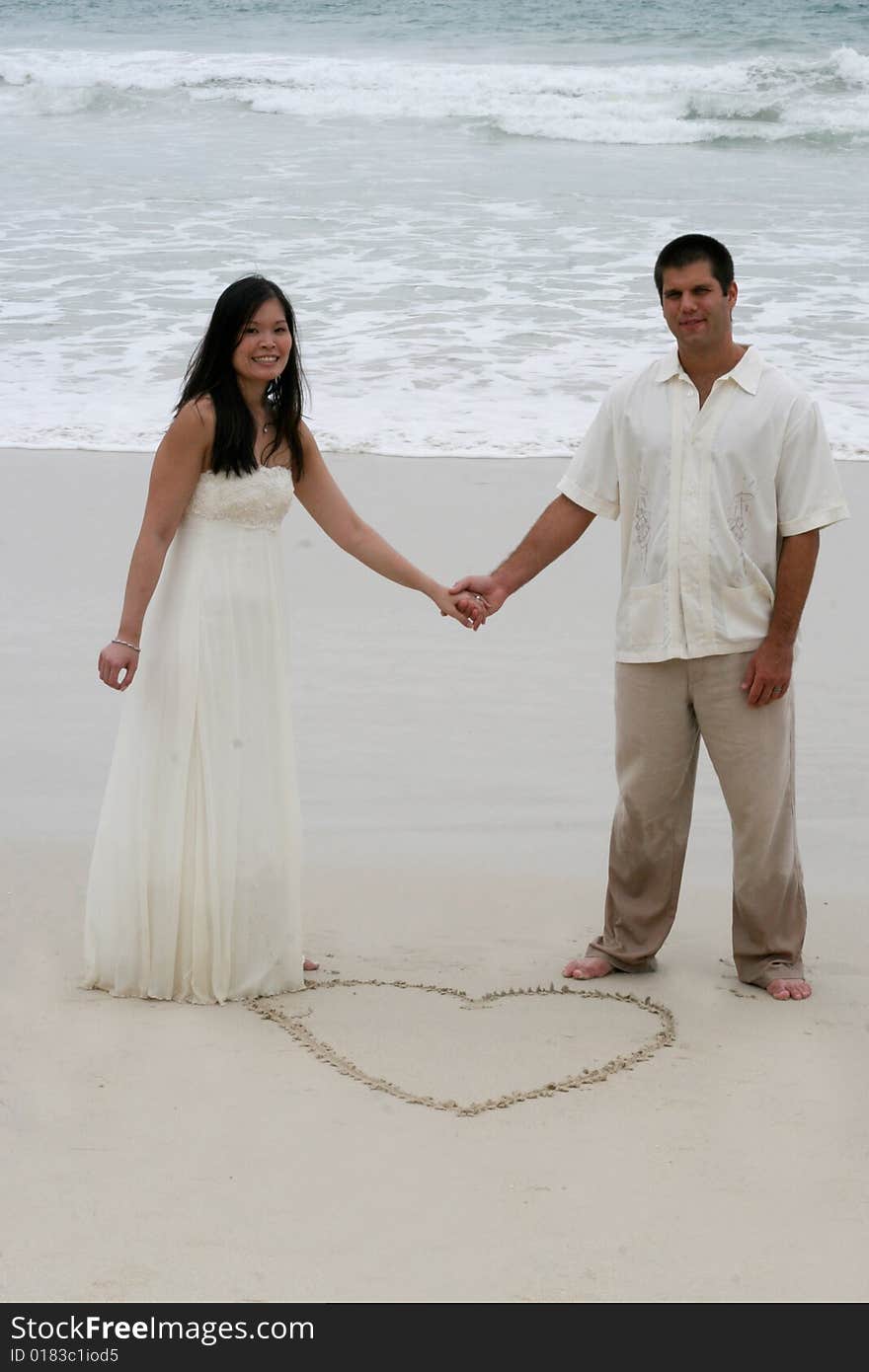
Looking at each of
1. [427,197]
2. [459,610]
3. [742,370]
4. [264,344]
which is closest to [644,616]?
[742,370]

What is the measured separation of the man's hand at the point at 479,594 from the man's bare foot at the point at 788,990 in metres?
1.21

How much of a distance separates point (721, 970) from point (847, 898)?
0.60 metres

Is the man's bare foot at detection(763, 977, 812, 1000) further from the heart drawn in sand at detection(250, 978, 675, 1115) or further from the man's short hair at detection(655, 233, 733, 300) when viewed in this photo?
the man's short hair at detection(655, 233, 733, 300)

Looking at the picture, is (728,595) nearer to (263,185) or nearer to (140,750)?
(140,750)

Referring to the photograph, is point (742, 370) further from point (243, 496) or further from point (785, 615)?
point (243, 496)

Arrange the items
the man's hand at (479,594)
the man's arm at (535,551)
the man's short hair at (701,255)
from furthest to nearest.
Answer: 1. the man's hand at (479,594)
2. the man's arm at (535,551)
3. the man's short hair at (701,255)

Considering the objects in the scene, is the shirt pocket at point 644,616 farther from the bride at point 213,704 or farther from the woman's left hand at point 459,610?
the bride at point 213,704

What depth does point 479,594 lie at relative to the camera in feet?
14.0

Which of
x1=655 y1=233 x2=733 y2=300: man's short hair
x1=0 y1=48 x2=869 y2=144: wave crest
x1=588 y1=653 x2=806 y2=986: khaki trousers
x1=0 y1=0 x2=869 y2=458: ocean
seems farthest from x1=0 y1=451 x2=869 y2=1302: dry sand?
x1=0 y1=48 x2=869 y2=144: wave crest

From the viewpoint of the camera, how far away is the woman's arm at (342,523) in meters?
3.88

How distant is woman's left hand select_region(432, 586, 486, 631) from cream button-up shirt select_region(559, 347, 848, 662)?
2.05 ft

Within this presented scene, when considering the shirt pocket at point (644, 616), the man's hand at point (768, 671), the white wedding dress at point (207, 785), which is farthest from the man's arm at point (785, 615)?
the white wedding dress at point (207, 785)

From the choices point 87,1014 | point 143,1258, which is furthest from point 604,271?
point 143,1258

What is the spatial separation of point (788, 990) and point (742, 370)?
1.51m
